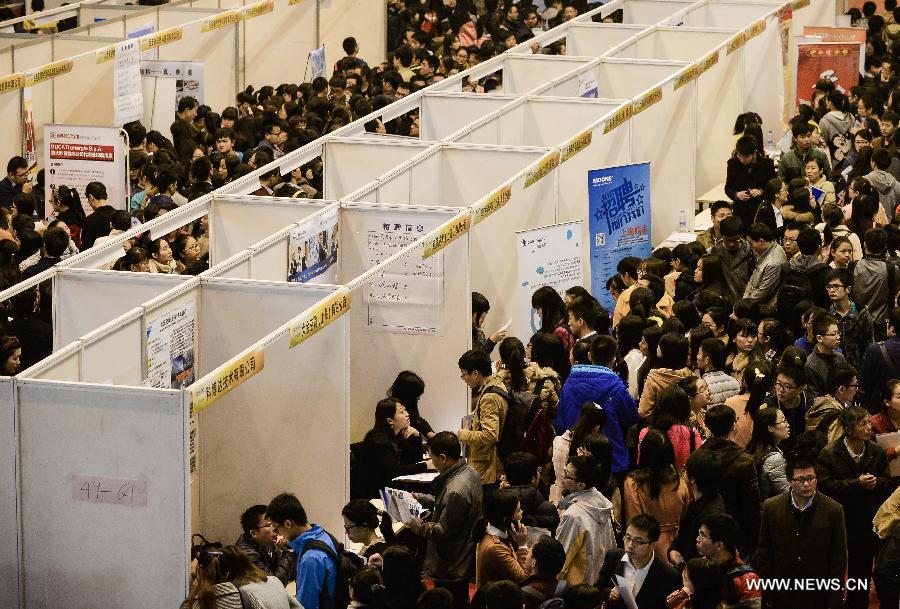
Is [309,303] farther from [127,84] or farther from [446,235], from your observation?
[127,84]

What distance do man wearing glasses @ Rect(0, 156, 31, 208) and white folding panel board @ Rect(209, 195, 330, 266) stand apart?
3.43m

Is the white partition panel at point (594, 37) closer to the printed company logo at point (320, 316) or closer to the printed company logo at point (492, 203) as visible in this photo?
the printed company logo at point (492, 203)

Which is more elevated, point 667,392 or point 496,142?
point 496,142

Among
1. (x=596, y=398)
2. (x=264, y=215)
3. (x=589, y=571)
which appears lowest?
(x=589, y=571)

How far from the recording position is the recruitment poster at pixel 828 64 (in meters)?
16.2

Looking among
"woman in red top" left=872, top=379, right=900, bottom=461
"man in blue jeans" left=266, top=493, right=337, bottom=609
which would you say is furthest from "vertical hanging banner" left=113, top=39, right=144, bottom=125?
"woman in red top" left=872, top=379, right=900, bottom=461

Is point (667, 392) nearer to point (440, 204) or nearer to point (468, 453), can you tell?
point (468, 453)

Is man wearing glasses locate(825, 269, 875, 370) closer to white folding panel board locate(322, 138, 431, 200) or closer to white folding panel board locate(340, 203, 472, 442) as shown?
white folding panel board locate(340, 203, 472, 442)

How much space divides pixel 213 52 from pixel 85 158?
5.58 meters

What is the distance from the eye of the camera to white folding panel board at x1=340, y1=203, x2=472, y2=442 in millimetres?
9094

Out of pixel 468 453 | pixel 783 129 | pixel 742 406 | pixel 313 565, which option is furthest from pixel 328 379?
pixel 783 129

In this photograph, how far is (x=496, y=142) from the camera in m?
12.4

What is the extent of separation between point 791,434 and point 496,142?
198 inches

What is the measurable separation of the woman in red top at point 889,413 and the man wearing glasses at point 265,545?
2.94m
